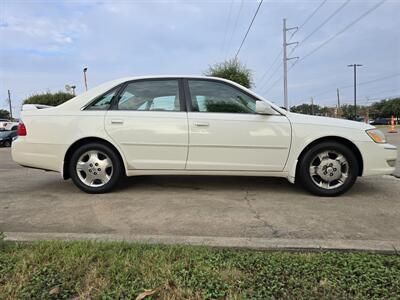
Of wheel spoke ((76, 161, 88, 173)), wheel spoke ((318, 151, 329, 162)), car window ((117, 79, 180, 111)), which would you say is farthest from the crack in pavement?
wheel spoke ((76, 161, 88, 173))

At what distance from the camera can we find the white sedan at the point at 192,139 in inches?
176

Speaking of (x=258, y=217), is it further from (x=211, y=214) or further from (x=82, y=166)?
(x=82, y=166)

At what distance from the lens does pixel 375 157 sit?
4469 millimetres

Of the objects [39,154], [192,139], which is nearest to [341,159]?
[192,139]

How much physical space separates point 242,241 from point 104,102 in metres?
2.79

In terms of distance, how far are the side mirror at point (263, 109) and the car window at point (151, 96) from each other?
1.02 meters

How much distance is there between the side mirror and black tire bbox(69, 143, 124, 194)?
1893 millimetres

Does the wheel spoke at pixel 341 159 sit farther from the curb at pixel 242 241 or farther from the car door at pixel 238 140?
the curb at pixel 242 241

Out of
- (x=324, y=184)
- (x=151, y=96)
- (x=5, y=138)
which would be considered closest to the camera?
(x=324, y=184)

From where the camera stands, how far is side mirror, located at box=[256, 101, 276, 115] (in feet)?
14.4

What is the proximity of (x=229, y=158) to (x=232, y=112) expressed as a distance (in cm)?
60

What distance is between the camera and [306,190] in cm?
462

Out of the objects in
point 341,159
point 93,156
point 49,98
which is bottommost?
point 341,159

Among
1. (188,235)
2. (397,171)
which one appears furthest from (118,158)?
(397,171)
